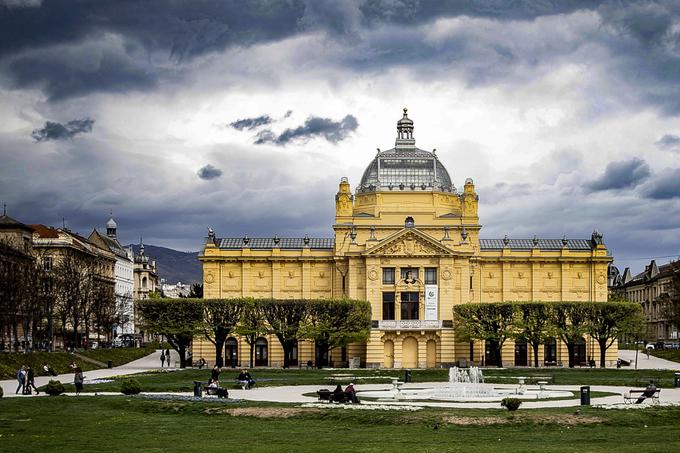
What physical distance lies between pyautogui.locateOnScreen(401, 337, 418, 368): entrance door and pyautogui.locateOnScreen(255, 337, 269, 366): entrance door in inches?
655

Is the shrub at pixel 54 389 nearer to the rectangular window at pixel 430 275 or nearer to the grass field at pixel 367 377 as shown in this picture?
the grass field at pixel 367 377

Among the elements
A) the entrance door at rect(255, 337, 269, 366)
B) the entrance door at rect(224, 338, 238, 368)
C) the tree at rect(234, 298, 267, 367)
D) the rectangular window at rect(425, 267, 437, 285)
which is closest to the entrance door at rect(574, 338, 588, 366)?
the rectangular window at rect(425, 267, 437, 285)

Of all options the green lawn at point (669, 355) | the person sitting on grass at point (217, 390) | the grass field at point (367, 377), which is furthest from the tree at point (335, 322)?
the person sitting on grass at point (217, 390)

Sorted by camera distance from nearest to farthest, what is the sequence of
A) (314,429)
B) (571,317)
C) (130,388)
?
(314,429) → (130,388) → (571,317)

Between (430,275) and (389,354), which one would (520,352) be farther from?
(389,354)

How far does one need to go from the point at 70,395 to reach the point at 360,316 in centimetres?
5208

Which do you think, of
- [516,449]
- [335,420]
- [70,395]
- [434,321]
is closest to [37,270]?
[434,321]

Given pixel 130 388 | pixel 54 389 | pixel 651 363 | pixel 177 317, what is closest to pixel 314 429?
pixel 130 388

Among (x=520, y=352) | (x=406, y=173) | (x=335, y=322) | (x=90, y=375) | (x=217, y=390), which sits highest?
(x=406, y=173)

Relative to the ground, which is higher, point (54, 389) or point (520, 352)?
point (54, 389)

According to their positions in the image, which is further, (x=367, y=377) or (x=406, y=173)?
(x=406, y=173)

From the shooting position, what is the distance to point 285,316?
385 feet

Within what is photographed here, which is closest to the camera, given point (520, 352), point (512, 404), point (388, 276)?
point (512, 404)

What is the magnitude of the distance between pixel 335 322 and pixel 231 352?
1915cm
